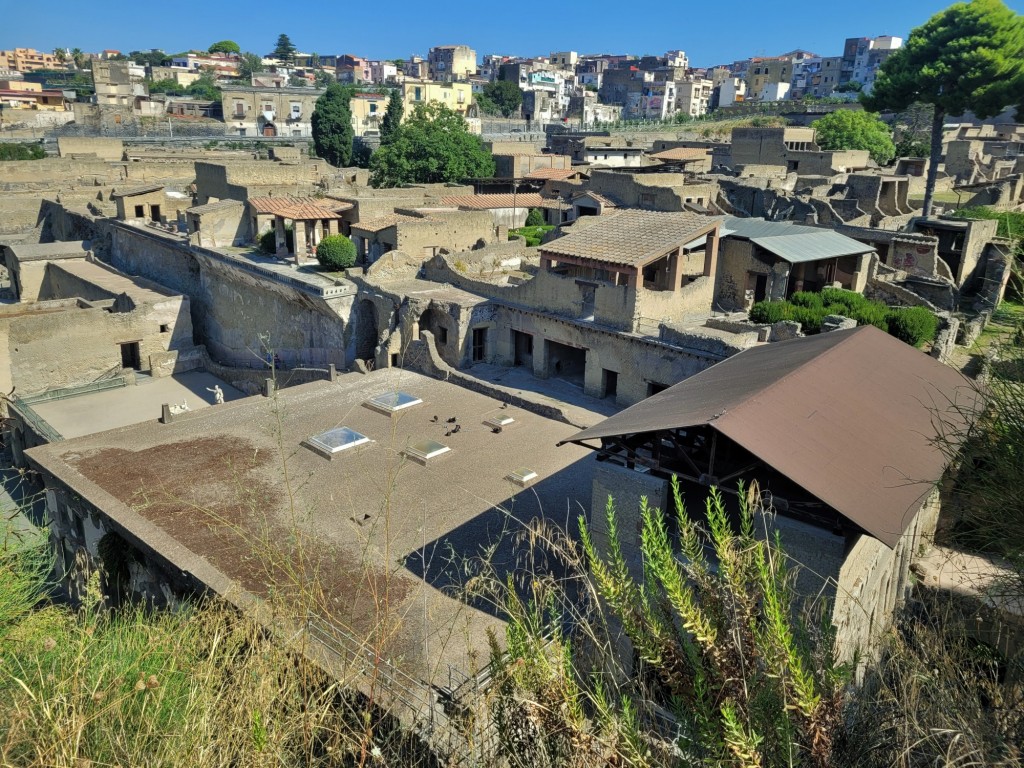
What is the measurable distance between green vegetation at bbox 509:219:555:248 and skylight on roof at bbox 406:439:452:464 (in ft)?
58.3

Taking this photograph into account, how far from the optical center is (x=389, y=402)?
1806 cm

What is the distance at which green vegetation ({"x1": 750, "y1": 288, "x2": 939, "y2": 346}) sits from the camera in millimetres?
19266

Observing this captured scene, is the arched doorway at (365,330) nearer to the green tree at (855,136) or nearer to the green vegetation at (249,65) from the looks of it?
the green tree at (855,136)

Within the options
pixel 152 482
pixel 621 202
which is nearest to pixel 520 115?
pixel 621 202

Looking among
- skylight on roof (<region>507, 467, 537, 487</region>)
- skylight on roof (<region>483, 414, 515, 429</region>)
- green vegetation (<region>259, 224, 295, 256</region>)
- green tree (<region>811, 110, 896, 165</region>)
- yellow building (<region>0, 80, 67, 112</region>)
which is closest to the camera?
skylight on roof (<region>507, 467, 537, 487</region>)

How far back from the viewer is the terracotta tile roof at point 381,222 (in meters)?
30.0

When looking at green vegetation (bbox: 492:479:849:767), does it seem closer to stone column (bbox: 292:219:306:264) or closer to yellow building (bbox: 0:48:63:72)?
stone column (bbox: 292:219:306:264)

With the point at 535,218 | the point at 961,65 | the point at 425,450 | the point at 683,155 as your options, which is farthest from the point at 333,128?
the point at 425,450

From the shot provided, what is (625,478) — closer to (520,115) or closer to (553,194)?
(553,194)

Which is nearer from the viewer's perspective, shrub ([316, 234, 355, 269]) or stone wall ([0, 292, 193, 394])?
stone wall ([0, 292, 193, 394])

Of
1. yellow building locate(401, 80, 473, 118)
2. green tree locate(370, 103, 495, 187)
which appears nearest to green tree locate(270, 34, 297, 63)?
yellow building locate(401, 80, 473, 118)

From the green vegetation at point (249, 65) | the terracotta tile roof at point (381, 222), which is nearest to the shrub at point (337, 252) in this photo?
the terracotta tile roof at point (381, 222)

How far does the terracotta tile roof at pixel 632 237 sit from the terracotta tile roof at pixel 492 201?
561 inches

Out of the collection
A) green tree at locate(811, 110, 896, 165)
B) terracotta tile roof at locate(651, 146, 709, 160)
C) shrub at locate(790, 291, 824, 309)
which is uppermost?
green tree at locate(811, 110, 896, 165)
